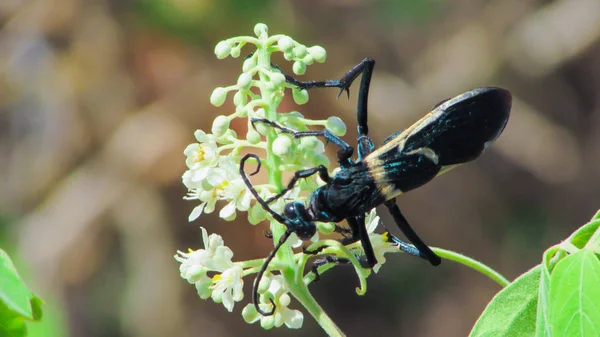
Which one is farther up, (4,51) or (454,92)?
(4,51)

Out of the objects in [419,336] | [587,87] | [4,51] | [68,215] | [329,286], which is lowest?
[419,336]

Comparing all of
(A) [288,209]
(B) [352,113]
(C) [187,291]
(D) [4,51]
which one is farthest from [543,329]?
(D) [4,51]

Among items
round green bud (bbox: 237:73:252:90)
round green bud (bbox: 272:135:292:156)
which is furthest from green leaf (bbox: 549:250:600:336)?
round green bud (bbox: 237:73:252:90)

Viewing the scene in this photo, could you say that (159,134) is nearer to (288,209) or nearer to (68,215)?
(68,215)

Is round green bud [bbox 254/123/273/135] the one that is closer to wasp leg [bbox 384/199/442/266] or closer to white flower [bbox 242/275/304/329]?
white flower [bbox 242/275/304/329]

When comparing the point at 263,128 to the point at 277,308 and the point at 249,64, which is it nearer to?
the point at 249,64

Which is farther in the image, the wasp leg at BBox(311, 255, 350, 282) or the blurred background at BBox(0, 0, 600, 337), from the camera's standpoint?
the blurred background at BBox(0, 0, 600, 337)
